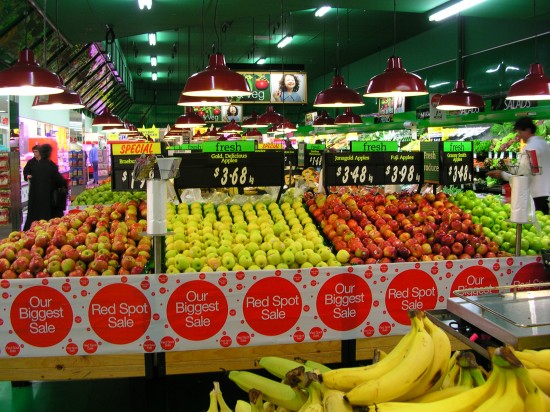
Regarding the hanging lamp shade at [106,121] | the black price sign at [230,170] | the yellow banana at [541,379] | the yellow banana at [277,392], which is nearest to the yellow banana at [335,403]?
the yellow banana at [277,392]

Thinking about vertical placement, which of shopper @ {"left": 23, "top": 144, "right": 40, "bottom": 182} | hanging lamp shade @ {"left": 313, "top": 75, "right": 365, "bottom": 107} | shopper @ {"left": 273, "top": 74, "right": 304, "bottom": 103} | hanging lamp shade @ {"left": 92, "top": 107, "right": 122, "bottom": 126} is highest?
shopper @ {"left": 273, "top": 74, "right": 304, "bottom": 103}

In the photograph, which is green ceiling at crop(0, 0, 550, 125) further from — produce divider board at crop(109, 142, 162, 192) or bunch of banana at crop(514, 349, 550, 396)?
bunch of banana at crop(514, 349, 550, 396)

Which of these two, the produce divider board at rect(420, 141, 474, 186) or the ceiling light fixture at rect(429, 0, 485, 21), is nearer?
the produce divider board at rect(420, 141, 474, 186)

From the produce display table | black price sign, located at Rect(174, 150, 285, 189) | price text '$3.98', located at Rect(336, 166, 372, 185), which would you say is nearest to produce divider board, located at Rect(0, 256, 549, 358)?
the produce display table

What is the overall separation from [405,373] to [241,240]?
8.43 feet

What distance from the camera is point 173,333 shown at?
357 centimetres

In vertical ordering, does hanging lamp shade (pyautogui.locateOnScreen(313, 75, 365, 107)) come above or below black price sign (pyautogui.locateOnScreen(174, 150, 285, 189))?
above

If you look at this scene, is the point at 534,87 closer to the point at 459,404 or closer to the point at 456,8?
the point at 456,8

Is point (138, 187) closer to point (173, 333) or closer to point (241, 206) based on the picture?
point (241, 206)

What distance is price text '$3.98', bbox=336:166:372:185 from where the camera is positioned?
17.6 feet

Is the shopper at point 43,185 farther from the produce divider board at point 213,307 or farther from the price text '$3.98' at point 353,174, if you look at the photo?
the produce divider board at point 213,307

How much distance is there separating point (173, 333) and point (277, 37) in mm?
16071

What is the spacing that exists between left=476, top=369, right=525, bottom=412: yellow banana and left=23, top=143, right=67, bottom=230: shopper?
28.0ft

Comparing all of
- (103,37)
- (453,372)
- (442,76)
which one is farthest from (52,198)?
(442,76)
